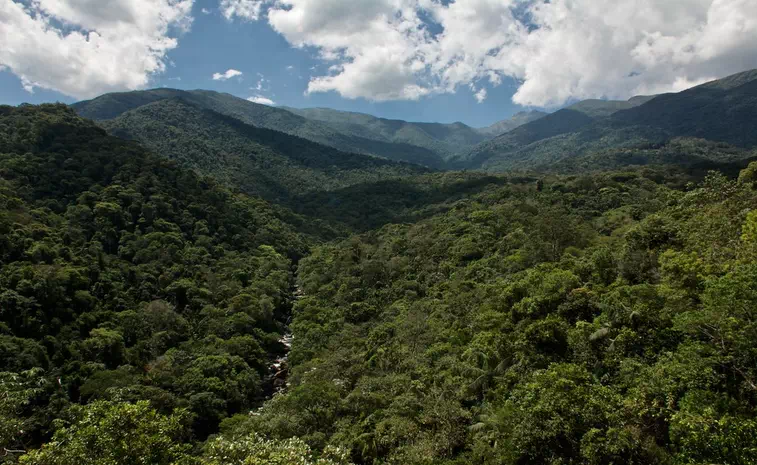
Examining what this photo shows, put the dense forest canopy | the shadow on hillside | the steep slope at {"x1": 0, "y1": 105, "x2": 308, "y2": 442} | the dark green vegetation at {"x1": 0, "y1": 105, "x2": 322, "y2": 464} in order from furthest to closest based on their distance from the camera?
the shadow on hillside, the steep slope at {"x1": 0, "y1": 105, "x2": 308, "y2": 442}, the dark green vegetation at {"x1": 0, "y1": 105, "x2": 322, "y2": 464}, the dense forest canopy

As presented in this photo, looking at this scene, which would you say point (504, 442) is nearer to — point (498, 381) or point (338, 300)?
point (498, 381)

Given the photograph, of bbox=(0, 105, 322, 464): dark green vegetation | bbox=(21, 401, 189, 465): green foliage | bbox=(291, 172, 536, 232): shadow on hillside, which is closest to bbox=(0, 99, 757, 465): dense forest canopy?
bbox=(21, 401, 189, 465): green foliage

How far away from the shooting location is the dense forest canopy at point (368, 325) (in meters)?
15.0

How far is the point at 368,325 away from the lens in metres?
51.1

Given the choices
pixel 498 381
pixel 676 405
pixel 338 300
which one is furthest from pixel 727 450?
pixel 338 300

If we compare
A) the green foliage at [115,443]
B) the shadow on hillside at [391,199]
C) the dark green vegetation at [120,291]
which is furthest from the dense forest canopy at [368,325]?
the shadow on hillside at [391,199]

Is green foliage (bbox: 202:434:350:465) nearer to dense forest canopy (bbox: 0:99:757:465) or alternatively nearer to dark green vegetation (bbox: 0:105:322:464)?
dense forest canopy (bbox: 0:99:757:465)

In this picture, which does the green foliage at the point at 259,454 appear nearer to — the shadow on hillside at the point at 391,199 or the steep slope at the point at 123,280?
the steep slope at the point at 123,280

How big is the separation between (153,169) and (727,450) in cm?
11102

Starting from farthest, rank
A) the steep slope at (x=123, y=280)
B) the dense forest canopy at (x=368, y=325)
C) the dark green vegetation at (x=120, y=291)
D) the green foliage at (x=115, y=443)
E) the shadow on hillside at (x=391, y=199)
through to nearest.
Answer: the shadow on hillside at (x=391, y=199) → the steep slope at (x=123, y=280) → the dark green vegetation at (x=120, y=291) → the dense forest canopy at (x=368, y=325) → the green foliage at (x=115, y=443)

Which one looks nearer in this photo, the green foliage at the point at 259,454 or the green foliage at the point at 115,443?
the green foliage at the point at 115,443

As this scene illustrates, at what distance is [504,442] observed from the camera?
55.1ft

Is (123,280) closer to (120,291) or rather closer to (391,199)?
(120,291)

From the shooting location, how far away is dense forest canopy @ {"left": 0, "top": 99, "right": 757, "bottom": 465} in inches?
590
